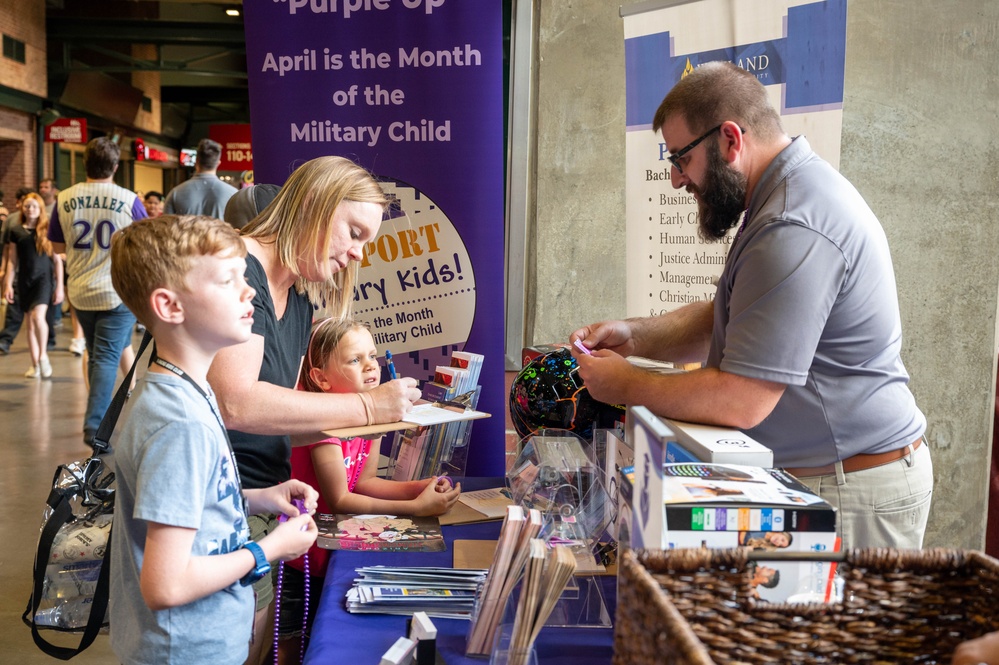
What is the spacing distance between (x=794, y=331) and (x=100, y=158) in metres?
5.01

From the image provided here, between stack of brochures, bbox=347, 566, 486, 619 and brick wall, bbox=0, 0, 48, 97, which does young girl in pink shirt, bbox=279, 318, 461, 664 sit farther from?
brick wall, bbox=0, 0, 48, 97

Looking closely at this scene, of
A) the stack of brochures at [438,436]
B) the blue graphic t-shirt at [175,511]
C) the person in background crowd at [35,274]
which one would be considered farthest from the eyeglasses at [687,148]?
the person in background crowd at [35,274]

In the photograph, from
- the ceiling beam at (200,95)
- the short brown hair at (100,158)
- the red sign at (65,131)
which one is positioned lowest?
the short brown hair at (100,158)

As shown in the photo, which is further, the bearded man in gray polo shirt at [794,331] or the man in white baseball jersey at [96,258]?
the man in white baseball jersey at [96,258]

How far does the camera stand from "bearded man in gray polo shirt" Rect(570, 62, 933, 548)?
4.98ft

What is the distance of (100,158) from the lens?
5.43 m

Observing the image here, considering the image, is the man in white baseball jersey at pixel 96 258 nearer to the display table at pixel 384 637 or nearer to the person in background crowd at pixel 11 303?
the person in background crowd at pixel 11 303

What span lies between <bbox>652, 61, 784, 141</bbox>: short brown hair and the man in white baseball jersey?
14.4 ft

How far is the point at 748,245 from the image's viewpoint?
5.24 ft

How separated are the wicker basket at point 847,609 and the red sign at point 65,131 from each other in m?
16.0

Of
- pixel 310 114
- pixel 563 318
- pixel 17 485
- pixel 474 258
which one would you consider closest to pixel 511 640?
pixel 474 258

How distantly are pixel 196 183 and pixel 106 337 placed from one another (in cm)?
125

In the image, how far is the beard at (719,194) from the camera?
5.74 feet

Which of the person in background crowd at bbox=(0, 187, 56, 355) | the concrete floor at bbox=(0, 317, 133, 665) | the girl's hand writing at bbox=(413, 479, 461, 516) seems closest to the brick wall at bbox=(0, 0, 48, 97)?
the person in background crowd at bbox=(0, 187, 56, 355)
